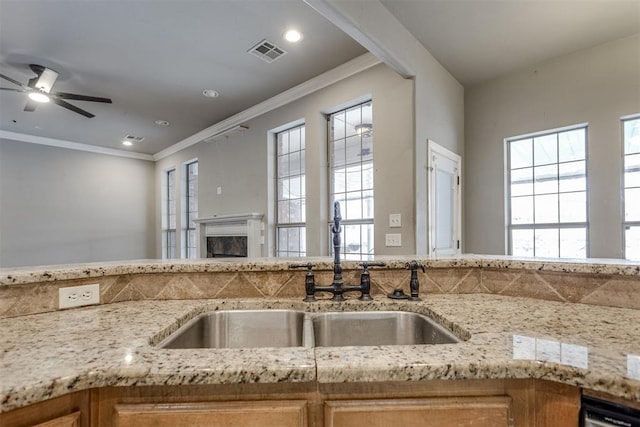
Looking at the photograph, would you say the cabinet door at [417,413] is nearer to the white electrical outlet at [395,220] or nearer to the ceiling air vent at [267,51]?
the white electrical outlet at [395,220]

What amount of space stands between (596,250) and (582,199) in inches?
21.3

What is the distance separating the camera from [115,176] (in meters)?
6.70

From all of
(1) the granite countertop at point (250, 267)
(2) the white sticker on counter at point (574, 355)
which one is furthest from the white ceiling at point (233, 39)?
(2) the white sticker on counter at point (574, 355)

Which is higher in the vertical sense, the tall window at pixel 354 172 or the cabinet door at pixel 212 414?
the tall window at pixel 354 172

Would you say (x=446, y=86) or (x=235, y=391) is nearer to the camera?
(x=235, y=391)

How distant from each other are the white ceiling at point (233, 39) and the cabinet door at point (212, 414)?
9.03 feet

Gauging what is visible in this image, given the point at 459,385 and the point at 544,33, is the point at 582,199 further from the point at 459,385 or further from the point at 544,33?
the point at 459,385

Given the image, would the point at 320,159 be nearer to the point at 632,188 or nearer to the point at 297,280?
the point at 297,280

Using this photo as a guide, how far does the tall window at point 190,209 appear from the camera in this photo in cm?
634

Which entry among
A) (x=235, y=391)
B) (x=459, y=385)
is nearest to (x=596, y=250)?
(x=459, y=385)

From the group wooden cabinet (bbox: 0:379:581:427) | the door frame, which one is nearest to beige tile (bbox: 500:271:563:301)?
wooden cabinet (bbox: 0:379:581:427)

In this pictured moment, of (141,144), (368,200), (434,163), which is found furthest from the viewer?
(141,144)

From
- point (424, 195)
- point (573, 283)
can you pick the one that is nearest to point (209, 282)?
point (573, 283)

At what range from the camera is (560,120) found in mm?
3318
